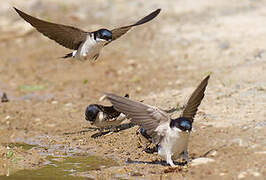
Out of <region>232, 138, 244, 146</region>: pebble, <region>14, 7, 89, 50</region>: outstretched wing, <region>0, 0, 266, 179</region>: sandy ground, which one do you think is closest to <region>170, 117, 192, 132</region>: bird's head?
<region>0, 0, 266, 179</region>: sandy ground

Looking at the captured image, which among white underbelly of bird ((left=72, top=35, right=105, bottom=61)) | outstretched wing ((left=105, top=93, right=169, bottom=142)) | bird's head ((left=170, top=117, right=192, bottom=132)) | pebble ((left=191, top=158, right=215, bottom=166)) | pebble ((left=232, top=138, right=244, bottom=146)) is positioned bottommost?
pebble ((left=191, top=158, right=215, bottom=166))

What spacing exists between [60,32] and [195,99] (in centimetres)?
209

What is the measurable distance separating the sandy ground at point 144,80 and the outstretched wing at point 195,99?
1.42 feet

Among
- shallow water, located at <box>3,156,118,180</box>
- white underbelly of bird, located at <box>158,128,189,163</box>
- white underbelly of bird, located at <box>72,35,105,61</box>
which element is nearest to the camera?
white underbelly of bird, located at <box>158,128,189,163</box>

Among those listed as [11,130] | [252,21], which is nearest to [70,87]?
[11,130]

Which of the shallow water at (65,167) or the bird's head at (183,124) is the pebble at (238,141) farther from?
the shallow water at (65,167)

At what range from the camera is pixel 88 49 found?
7113mm

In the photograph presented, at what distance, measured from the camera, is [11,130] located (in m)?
7.66

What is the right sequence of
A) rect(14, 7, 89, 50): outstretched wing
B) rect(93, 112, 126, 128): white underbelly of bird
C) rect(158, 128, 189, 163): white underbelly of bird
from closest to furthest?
rect(158, 128, 189, 163): white underbelly of bird < rect(14, 7, 89, 50): outstretched wing < rect(93, 112, 126, 128): white underbelly of bird

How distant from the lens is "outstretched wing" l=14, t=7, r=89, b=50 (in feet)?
21.3

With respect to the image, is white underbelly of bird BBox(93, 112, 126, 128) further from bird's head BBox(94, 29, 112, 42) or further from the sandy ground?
bird's head BBox(94, 29, 112, 42)

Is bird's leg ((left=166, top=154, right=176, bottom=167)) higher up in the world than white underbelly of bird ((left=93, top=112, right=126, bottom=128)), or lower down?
lower down

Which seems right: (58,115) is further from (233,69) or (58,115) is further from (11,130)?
(233,69)

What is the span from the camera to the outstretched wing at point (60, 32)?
650cm
